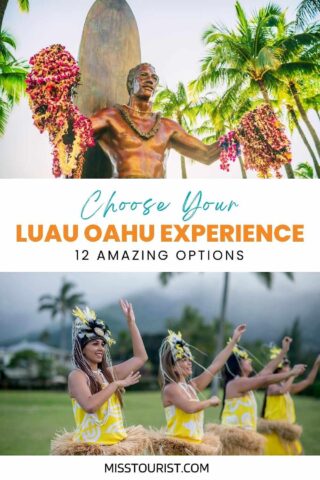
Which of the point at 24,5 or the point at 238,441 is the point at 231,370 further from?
the point at 24,5

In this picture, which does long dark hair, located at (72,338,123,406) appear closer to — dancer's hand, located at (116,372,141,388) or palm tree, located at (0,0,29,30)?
dancer's hand, located at (116,372,141,388)

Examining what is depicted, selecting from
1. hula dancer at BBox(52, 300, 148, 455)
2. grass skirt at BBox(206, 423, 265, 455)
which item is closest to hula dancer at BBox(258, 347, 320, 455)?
grass skirt at BBox(206, 423, 265, 455)

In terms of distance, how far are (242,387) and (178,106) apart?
67.3 inches

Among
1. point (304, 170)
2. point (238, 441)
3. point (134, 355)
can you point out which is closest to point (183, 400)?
point (134, 355)

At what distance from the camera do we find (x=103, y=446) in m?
5.03

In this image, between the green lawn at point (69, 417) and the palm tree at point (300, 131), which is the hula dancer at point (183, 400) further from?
the palm tree at point (300, 131)

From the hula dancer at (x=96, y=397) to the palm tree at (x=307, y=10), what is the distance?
2.14 m

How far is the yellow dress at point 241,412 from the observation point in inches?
214

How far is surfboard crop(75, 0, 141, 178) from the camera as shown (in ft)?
18.2

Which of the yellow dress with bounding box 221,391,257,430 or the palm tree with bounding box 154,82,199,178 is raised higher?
the palm tree with bounding box 154,82,199,178

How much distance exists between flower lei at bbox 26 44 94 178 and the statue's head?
1.10 ft

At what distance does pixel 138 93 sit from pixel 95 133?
345 mm
